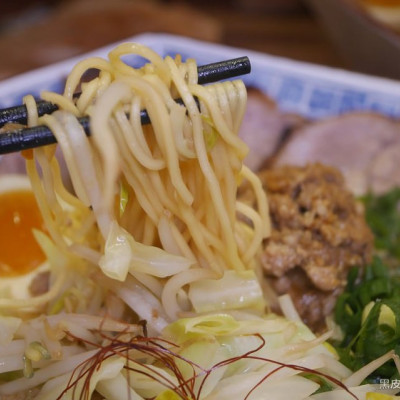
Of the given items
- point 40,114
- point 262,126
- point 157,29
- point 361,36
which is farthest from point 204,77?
point 157,29

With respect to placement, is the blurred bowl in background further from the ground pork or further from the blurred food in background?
the ground pork

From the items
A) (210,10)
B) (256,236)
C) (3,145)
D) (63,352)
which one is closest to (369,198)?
(256,236)

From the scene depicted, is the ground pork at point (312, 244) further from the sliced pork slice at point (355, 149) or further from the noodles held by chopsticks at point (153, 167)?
the sliced pork slice at point (355, 149)

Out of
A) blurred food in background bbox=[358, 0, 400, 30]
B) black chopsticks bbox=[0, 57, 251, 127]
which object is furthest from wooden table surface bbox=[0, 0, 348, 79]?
black chopsticks bbox=[0, 57, 251, 127]

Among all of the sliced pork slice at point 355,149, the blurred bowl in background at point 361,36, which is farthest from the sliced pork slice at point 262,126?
the blurred bowl in background at point 361,36

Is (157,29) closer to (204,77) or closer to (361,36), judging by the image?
(361,36)

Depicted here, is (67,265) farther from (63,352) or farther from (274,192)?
(274,192)
